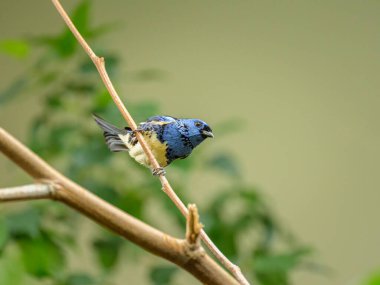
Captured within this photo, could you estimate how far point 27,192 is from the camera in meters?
0.37

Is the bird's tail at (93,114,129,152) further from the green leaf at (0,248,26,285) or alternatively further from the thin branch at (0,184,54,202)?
the green leaf at (0,248,26,285)

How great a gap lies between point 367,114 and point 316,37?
0.97ft

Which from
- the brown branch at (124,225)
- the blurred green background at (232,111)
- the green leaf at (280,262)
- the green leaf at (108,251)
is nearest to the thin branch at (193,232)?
the brown branch at (124,225)

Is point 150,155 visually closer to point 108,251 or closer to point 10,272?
point 10,272

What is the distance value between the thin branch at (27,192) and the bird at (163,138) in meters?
0.05

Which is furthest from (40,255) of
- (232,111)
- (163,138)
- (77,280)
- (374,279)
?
(232,111)

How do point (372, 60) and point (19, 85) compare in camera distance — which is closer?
point (19, 85)

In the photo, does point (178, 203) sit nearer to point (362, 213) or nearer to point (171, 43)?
point (171, 43)

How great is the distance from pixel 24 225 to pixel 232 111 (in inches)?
39.7

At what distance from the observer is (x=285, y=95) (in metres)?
1.30

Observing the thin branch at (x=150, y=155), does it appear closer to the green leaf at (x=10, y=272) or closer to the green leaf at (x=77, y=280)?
the green leaf at (x=10, y=272)

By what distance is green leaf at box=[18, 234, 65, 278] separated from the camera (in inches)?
31.2

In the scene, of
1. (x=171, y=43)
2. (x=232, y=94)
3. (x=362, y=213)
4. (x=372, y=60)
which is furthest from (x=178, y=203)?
(x=362, y=213)

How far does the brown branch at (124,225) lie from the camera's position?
1.17 ft
